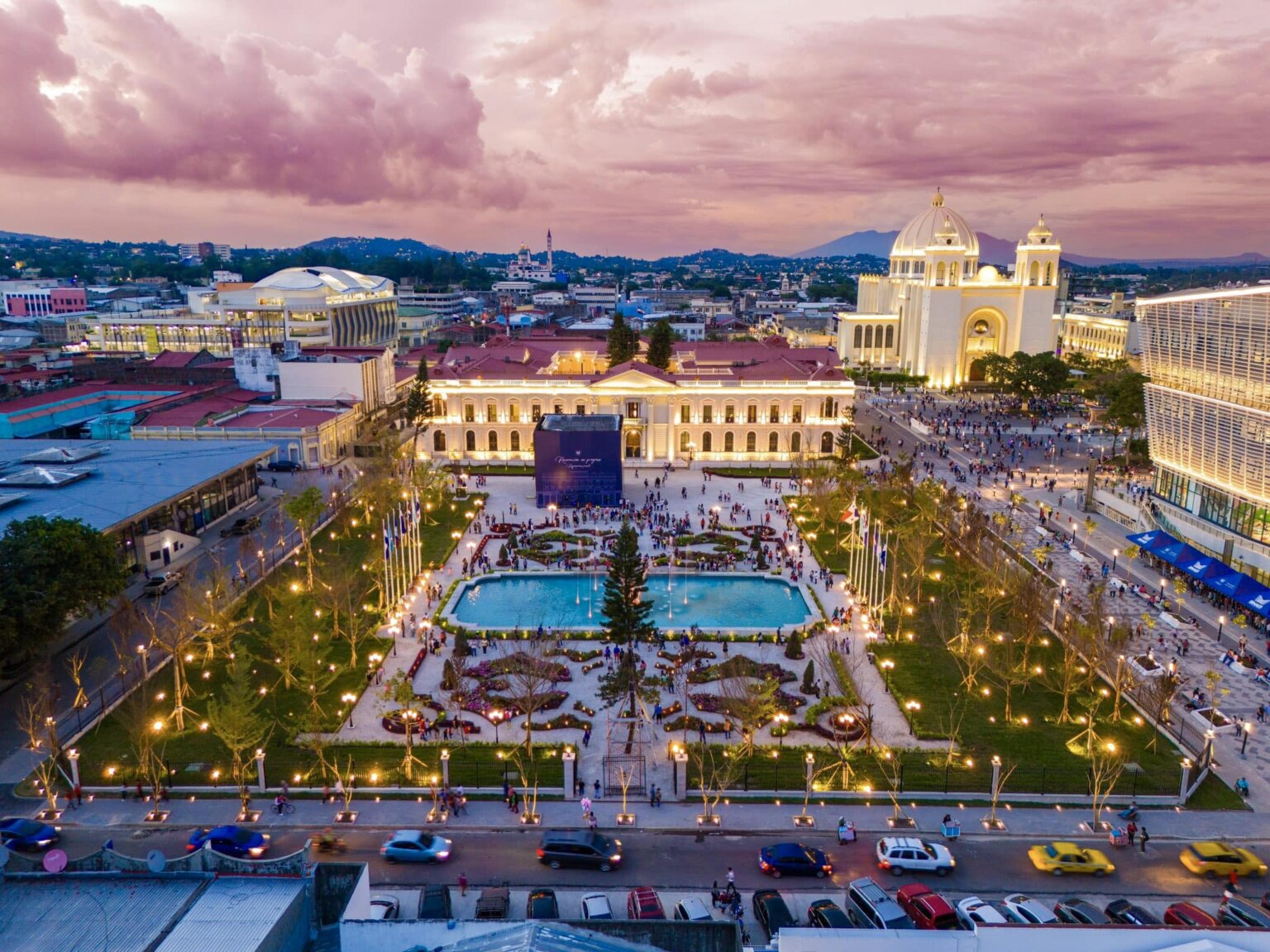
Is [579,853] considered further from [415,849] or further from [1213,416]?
[1213,416]

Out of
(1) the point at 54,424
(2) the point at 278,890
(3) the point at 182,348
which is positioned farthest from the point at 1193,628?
(3) the point at 182,348

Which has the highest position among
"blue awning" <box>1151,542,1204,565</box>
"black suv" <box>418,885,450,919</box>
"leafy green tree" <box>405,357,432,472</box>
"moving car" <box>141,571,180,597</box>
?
"leafy green tree" <box>405,357,432,472</box>

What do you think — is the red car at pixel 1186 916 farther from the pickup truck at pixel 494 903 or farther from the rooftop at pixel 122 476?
the rooftop at pixel 122 476

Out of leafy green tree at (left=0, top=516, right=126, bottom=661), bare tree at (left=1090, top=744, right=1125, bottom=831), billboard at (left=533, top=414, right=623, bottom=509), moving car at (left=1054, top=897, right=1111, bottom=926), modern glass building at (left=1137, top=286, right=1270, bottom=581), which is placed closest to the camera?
moving car at (left=1054, top=897, right=1111, bottom=926)

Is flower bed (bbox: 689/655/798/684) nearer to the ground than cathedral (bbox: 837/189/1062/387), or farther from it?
nearer to the ground

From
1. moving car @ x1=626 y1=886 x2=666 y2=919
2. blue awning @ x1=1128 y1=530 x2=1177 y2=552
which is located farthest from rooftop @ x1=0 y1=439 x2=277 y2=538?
blue awning @ x1=1128 y1=530 x2=1177 y2=552

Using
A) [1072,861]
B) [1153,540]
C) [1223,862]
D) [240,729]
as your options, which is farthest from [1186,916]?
[1153,540]

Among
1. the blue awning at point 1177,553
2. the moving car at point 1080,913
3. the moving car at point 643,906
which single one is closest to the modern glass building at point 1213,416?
the blue awning at point 1177,553

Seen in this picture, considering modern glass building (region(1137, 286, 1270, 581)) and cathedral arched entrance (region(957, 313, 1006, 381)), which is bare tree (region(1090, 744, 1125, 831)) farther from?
cathedral arched entrance (region(957, 313, 1006, 381))
